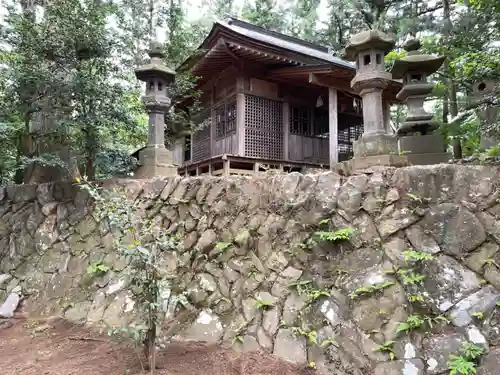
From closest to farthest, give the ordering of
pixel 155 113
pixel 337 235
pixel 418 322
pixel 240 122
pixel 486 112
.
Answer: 1. pixel 418 322
2. pixel 337 235
3. pixel 486 112
4. pixel 155 113
5. pixel 240 122

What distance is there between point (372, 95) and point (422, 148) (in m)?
0.97

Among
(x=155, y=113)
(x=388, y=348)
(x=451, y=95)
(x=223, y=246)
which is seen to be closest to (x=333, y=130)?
(x=451, y=95)

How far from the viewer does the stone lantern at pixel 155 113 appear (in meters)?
6.08

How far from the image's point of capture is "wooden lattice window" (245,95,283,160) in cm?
989

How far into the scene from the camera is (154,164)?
19.9ft

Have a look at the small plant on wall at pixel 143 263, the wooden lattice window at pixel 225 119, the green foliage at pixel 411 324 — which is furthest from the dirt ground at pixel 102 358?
the wooden lattice window at pixel 225 119

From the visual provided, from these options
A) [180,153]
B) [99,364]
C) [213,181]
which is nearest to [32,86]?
[213,181]

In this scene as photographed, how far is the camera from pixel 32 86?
5906mm

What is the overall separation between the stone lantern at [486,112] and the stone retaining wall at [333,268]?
5.04 feet

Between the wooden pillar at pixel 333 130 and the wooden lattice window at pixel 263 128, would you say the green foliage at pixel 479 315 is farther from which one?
the wooden lattice window at pixel 263 128

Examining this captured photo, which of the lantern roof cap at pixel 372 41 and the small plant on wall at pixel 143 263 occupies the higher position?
the lantern roof cap at pixel 372 41

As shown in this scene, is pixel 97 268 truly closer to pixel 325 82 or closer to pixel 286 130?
pixel 286 130

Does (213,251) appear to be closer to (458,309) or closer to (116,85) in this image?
(458,309)

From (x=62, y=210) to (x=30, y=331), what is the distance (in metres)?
2.10
